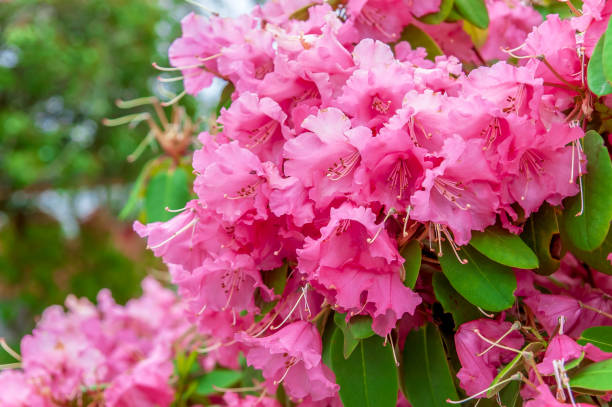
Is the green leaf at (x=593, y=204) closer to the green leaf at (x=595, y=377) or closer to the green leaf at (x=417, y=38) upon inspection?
the green leaf at (x=595, y=377)

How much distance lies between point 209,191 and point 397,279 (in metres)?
0.20

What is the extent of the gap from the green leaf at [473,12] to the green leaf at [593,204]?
0.23 meters

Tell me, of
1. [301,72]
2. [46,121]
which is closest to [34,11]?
[46,121]

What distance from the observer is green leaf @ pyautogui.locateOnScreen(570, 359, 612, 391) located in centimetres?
51

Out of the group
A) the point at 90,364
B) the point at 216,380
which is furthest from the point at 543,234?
the point at 90,364

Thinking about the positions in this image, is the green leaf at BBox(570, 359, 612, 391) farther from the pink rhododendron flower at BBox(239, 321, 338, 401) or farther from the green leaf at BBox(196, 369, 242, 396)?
the green leaf at BBox(196, 369, 242, 396)

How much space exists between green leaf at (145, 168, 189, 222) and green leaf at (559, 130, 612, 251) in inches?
24.3

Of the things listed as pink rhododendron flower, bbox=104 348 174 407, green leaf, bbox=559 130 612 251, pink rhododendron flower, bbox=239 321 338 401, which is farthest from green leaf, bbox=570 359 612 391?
pink rhododendron flower, bbox=104 348 174 407

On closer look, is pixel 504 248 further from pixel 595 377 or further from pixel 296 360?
pixel 296 360

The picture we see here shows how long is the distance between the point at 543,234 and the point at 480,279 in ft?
0.29

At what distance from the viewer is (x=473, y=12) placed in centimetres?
76

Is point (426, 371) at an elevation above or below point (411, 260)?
below

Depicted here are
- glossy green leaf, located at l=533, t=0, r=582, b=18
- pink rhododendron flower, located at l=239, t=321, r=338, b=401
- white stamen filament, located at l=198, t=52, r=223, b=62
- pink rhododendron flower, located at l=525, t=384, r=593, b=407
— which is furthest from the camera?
glossy green leaf, located at l=533, t=0, r=582, b=18

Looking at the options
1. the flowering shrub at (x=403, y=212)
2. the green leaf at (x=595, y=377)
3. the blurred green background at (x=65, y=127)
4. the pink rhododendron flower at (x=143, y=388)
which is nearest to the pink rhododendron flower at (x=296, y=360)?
the flowering shrub at (x=403, y=212)
